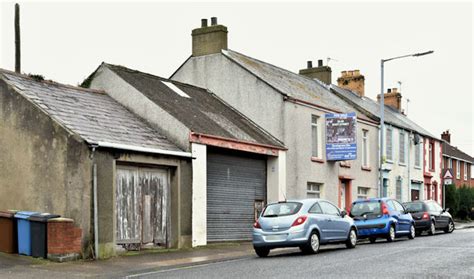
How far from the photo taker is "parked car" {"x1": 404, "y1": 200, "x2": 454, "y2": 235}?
2669 centimetres

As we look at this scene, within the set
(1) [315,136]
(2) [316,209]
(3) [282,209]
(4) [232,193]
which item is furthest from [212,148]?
(1) [315,136]

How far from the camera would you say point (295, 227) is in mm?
17094

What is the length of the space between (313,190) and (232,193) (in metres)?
6.18

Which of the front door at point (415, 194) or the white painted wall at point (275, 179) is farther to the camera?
the front door at point (415, 194)

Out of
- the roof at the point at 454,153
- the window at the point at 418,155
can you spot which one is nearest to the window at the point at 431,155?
the window at the point at 418,155

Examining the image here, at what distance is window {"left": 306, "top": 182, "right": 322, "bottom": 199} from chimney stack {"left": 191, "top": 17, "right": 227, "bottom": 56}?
23.3ft

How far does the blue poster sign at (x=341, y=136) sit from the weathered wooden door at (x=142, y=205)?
10.5m

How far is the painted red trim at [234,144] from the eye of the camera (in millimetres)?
20969

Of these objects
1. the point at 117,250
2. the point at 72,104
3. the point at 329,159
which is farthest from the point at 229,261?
the point at 329,159

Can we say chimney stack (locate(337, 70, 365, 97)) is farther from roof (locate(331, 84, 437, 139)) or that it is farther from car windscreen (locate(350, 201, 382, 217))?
car windscreen (locate(350, 201, 382, 217))

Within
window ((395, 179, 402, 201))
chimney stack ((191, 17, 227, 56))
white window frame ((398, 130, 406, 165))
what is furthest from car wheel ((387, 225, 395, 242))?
white window frame ((398, 130, 406, 165))

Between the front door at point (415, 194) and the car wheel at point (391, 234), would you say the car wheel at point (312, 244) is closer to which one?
the car wheel at point (391, 234)

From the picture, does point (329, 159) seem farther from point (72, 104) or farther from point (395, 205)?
point (72, 104)

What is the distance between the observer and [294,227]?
17094mm
